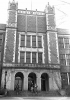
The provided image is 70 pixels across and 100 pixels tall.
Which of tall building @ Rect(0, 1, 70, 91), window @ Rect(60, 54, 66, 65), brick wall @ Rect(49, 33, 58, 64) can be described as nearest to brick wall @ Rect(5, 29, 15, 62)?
tall building @ Rect(0, 1, 70, 91)

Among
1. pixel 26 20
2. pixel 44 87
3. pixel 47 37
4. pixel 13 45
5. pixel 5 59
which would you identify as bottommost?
pixel 44 87

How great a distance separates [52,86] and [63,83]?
3624mm

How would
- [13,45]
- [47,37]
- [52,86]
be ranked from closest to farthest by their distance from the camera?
[52,86]
[13,45]
[47,37]

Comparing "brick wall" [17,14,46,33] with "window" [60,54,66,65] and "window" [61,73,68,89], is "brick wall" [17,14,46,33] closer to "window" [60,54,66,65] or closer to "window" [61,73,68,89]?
"window" [60,54,66,65]

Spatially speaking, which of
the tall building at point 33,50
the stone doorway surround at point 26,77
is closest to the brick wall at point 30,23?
the tall building at point 33,50

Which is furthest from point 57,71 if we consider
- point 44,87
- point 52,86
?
point 44,87

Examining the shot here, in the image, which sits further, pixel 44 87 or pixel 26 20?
pixel 26 20

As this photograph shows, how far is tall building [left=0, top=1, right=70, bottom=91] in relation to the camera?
2222 centimetres

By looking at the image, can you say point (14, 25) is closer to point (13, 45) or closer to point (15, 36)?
point (15, 36)

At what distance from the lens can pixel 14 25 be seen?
26.0 m

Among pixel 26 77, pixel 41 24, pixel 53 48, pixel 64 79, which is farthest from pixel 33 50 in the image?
pixel 64 79

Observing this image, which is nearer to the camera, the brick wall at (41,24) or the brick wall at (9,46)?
the brick wall at (9,46)

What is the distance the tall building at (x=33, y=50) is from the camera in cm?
2222

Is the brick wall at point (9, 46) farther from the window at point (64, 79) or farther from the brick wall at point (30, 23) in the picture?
the window at point (64, 79)
